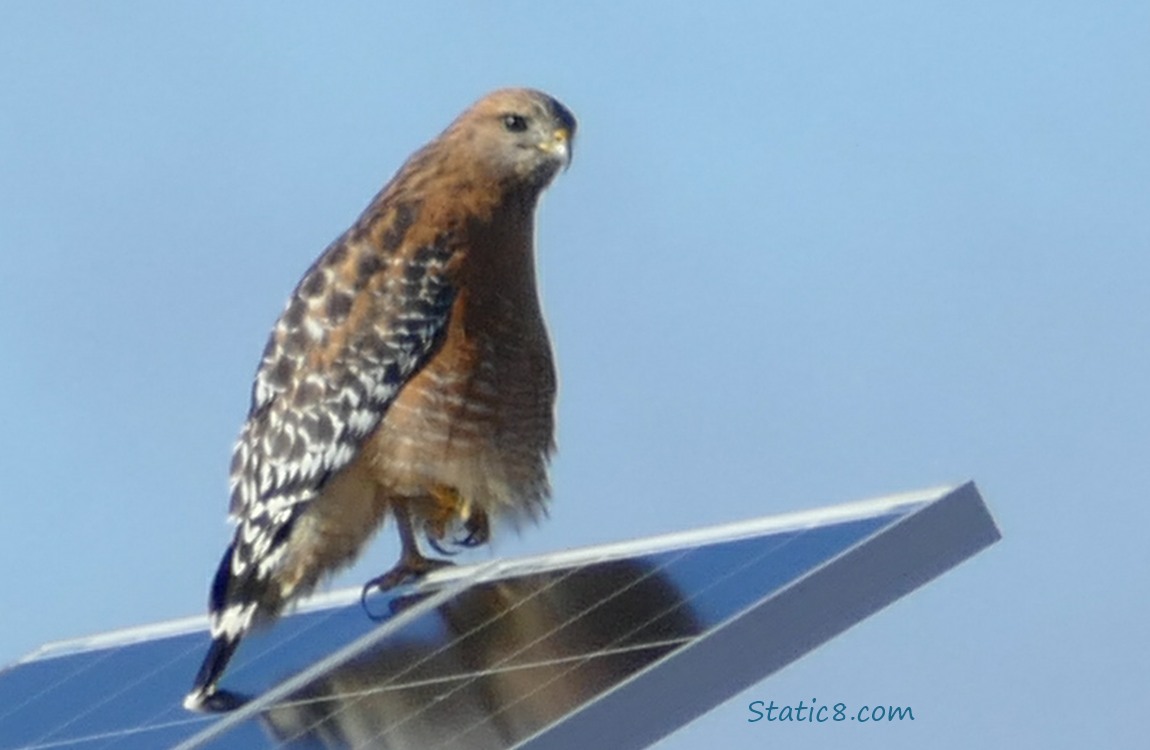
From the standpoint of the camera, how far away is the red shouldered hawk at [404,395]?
7.62m

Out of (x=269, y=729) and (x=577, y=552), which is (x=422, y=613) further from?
(x=269, y=729)

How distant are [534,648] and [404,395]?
7.39 feet

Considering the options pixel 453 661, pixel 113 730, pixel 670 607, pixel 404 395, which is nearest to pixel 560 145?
pixel 404 395

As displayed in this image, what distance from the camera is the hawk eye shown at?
8.42 m

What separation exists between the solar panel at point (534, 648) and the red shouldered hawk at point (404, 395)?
12.0 inches

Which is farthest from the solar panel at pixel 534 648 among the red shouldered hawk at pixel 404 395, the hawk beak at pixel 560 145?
the hawk beak at pixel 560 145

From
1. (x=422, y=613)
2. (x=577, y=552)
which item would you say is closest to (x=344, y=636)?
(x=422, y=613)

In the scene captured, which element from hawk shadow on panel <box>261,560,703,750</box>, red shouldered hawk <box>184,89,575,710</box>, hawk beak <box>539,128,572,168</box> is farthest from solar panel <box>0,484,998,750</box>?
hawk beak <box>539,128,572,168</box>

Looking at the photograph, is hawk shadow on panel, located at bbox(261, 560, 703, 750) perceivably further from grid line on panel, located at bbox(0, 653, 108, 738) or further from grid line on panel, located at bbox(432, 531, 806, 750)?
grid line on panel, located at bbox(0, 653, 108, 738)

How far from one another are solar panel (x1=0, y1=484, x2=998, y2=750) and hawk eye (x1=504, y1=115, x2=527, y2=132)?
1.74m

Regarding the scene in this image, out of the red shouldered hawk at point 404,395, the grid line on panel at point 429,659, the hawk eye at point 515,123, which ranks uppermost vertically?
the hawk eye at point 515,123

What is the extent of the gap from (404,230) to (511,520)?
972 mm

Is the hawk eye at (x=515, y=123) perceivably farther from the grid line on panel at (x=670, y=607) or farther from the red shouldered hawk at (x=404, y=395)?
the grid line on panel at (x=670, y=607)

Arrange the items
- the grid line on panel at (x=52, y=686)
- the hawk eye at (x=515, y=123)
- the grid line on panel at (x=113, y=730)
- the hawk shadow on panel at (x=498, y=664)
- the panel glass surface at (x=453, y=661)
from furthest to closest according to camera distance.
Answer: the hawk eye at (x=515, y=123) → the grid line on panel at (x=52, y=686) → the grid line on panel at (x=113, y=730) → the panel glass surface at (x=453, y=661) → the hawk shadow on panel at (x=498, y=664)
